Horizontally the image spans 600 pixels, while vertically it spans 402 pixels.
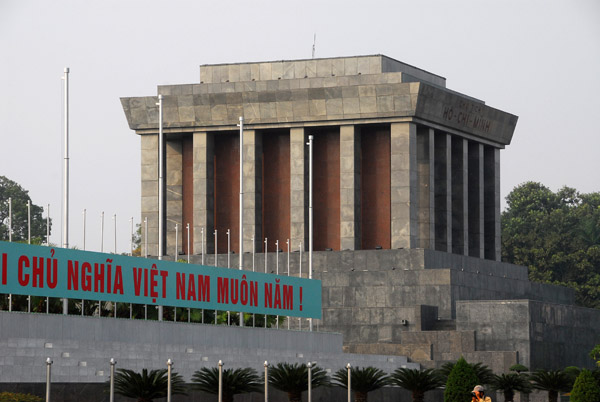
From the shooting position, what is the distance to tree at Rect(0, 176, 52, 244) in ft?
384

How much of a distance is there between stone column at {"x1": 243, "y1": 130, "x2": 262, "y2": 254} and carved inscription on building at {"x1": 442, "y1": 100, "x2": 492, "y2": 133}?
10.2 meters

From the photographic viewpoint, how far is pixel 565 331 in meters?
65.7

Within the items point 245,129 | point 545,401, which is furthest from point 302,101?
point 545,401

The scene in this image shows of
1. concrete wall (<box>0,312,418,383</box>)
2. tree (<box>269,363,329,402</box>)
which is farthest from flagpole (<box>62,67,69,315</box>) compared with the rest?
tree (<box>269,363,329,402</box>)

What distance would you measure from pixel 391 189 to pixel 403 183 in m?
0.86

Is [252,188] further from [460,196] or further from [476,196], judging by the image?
[476,196]

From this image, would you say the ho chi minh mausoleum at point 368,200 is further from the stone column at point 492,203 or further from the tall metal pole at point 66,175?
the tall metal pole at point 66,175

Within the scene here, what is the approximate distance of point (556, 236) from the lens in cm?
10938

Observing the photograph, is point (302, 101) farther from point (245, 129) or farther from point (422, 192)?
point (422, 192)

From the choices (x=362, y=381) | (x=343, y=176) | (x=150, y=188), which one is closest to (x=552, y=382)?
(x=362, y=381)

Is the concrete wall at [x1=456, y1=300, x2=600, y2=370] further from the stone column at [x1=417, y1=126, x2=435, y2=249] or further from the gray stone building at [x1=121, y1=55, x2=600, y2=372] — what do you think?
the stone column at [x1=417, y1=126, x2=435, y2=249]

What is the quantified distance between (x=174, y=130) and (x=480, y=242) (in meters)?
18.8

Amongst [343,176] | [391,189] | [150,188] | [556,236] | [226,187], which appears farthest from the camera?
[556,236]

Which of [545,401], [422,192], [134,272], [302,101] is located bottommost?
[545,401]
